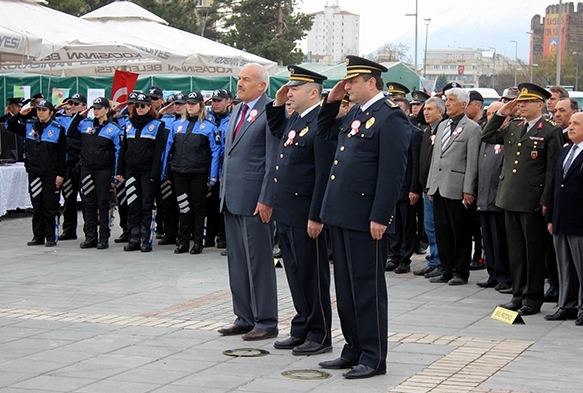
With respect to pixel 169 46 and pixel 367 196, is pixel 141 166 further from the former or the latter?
pixel 169 46

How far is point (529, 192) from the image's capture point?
9359 millimetres

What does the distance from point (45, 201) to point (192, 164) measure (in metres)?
2.36

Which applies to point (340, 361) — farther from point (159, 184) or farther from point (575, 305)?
point (159, 184)

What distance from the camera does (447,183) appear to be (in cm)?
1116

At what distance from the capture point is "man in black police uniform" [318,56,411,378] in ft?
21.8

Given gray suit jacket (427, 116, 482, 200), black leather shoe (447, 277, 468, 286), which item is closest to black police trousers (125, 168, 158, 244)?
gray suit jacket (427, 116, 482, 200)

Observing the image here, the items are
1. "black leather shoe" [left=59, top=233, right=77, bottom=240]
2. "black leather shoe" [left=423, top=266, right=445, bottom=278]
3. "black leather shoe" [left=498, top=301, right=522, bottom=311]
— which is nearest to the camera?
"black leather shoe" [left=498, top=301, right=522, bottom=311]

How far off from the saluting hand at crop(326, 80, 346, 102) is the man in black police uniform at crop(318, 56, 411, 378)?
50mm

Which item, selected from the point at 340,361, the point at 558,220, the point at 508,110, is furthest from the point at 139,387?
the point at 508,110

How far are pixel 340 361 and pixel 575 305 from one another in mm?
3122

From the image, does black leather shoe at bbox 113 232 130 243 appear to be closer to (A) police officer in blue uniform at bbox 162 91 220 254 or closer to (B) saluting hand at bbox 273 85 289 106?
(A) police officer in blue uniform at bbox 162 91 220 254

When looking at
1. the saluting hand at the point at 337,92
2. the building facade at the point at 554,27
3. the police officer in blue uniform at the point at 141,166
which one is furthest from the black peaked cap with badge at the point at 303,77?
the building facade at the point at 554,27

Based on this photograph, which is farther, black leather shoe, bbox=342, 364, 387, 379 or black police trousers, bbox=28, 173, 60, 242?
black police trousers, bbox=28, 173, 60, 242

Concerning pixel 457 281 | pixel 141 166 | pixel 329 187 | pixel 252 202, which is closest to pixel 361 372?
pixel 329 187
